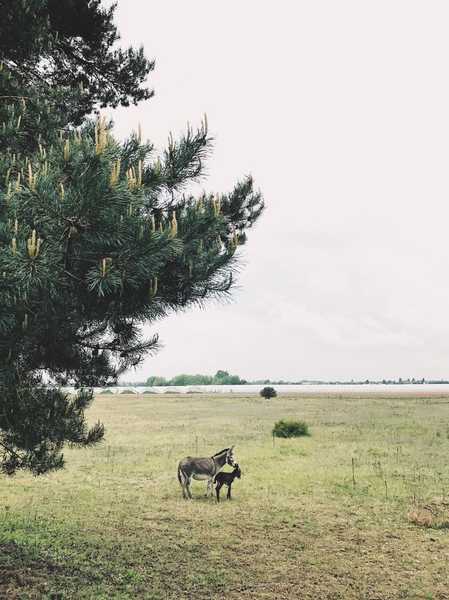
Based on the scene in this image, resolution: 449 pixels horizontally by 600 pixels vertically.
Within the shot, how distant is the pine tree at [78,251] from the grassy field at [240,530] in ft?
7.56

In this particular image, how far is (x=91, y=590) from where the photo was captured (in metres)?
7.16

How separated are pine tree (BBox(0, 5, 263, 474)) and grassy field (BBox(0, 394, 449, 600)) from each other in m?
2.30

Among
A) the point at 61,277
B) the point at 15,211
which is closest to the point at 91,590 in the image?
the point at 61,277

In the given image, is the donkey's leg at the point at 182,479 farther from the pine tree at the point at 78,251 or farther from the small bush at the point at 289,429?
the small bush at the point at 289,429

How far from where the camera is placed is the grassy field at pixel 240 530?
7500 millimetres

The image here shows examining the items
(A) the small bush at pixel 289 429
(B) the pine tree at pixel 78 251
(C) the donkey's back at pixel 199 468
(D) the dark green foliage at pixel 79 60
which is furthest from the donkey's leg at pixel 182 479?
(A) the small bush at pixel 289 429

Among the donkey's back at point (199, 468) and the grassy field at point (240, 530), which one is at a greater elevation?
the donkey's back at point (199, 468)

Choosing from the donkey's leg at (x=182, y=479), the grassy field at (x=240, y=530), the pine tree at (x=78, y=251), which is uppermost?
the pine tree at (x=78, y=251)

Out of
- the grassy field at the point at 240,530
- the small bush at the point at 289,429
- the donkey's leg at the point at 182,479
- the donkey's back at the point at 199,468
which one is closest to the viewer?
the grassy field at the point at 240,530

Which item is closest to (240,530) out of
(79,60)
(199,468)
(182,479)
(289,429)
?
(199,468)

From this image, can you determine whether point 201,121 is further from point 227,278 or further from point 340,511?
point 340,511

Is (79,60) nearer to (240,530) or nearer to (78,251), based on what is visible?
(78,251)

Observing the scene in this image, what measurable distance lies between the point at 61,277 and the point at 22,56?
5.10 meters

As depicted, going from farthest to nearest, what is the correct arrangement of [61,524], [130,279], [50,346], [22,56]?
1. [61,524]
2. [22,56]
3. [50,346]
4. [130,279]
